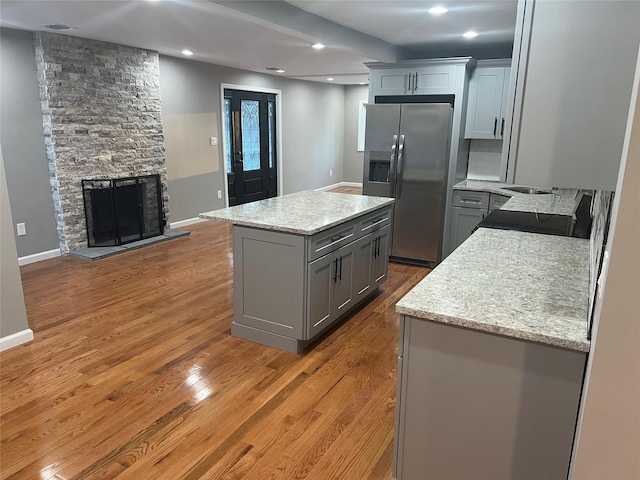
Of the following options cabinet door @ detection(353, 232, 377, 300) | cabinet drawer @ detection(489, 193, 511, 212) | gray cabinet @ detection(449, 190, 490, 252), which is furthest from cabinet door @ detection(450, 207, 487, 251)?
cabinet door @ detection(353, 232, 377, 300)

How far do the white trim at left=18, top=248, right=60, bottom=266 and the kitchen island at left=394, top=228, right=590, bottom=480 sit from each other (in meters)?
4.64

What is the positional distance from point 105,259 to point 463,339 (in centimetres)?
452

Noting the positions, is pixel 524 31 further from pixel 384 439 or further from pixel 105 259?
pixel 105 259

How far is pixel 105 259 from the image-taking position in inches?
201

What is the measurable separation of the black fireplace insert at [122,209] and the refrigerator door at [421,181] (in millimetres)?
3139

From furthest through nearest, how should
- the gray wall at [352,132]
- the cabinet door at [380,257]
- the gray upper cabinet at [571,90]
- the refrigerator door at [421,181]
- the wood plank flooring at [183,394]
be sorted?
the gray wall at [352,132] < the refrigerator door at [421,181] < the cabinet door at [380,257] < the wood plank flooring at [183,394] < the gray upper cabinet at [571,90]

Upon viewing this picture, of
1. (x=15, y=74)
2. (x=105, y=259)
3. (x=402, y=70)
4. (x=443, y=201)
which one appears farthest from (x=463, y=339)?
(x=15, y=74)

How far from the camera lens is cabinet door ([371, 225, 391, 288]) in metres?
3.87

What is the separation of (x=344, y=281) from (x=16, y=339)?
2.28m

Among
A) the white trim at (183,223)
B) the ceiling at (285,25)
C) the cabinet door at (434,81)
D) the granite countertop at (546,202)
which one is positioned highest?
the ceiling at (285,25)

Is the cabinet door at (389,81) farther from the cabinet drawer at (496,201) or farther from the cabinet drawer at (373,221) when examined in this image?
the cabinet drawer at (373,221)

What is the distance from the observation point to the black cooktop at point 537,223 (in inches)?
106

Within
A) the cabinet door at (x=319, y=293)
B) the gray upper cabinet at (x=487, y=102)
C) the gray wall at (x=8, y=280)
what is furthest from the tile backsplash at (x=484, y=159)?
the gray wall at (x=8, y=280)

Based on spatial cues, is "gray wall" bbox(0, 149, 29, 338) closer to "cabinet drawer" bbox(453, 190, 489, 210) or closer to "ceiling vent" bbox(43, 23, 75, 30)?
"ceiling vent" bbox(43, 23, 75, 30)
